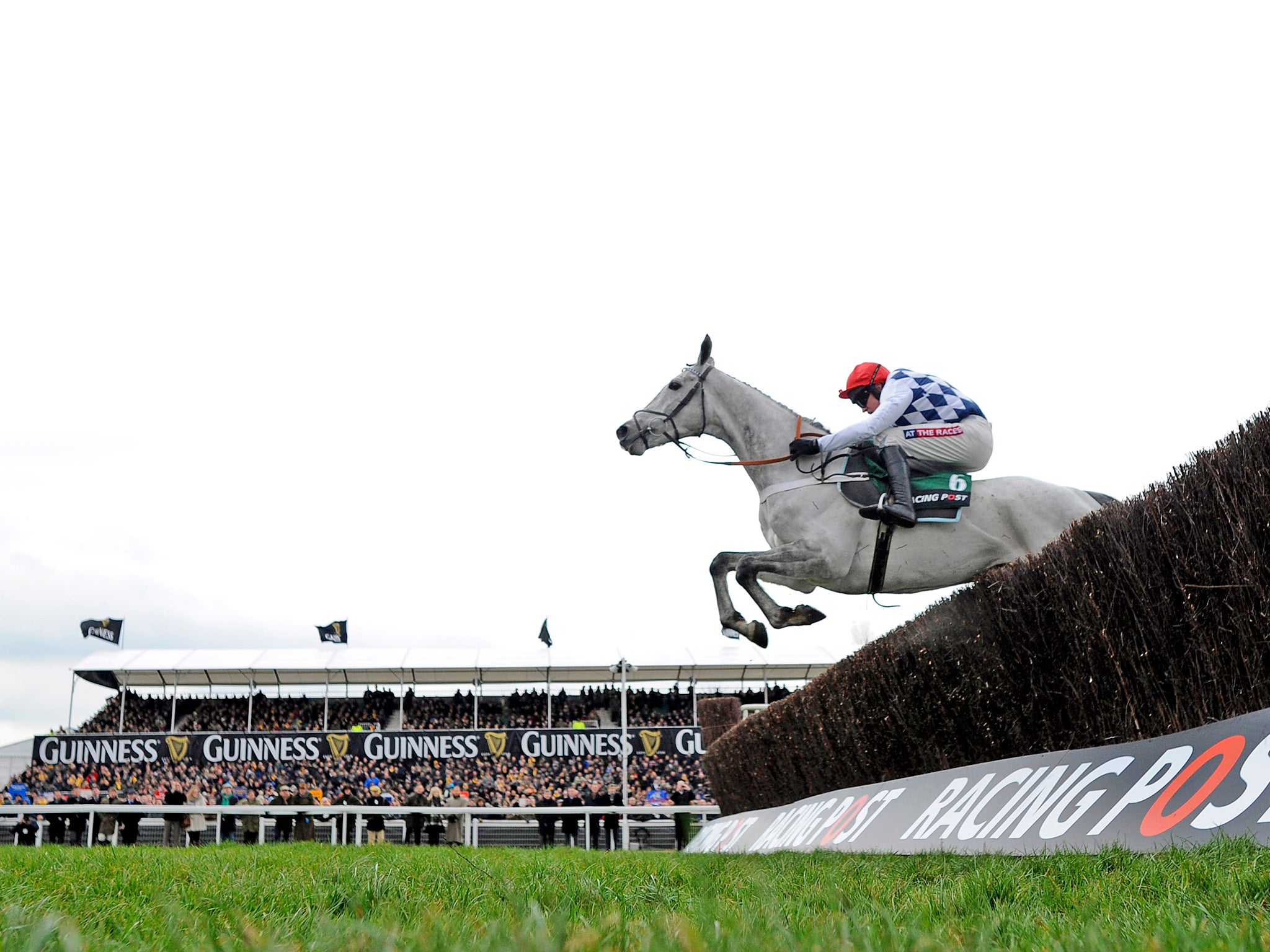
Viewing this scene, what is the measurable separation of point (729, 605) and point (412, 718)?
28082 millimetres

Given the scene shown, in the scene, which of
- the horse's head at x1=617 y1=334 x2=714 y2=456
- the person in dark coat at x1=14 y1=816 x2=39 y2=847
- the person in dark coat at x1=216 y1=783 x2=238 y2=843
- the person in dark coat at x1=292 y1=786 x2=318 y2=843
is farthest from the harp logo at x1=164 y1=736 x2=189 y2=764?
the horse's head at x1=617 y1=334 x2=714 y2=456

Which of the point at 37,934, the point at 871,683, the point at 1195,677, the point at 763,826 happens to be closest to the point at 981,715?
the point at 871,683

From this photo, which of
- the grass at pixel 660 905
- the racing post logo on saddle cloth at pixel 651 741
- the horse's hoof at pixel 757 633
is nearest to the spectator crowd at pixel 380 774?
the racing post logo on saddle cloth at pixel 651 741

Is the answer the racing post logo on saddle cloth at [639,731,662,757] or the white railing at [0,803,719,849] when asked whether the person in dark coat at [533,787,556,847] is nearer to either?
the white railing at [0,803,719,849]

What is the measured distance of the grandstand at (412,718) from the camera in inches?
1037

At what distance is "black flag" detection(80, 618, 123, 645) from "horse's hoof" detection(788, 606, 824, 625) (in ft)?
104

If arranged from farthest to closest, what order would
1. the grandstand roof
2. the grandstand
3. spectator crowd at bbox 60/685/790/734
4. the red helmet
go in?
1. spectator crowd at bbox 60/685/790/734
2. the grandstand roof
3. the grandstand
4. the red helmet

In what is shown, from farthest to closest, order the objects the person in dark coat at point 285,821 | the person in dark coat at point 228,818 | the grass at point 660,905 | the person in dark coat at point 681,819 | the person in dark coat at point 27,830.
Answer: the person in dark coat at point 228,818
the person in dark coat at point 27,830
the person in dark coat at point 285,821
the person in dark coat at point 681,819
the grass at point 660,905

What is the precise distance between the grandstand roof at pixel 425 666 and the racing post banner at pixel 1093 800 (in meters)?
24.5

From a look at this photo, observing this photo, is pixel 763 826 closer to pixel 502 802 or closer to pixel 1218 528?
pixel 1218 528

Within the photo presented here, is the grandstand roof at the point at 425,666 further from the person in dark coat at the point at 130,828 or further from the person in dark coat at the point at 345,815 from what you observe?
the person in dark coat at the point at 130,828

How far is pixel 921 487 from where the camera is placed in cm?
690

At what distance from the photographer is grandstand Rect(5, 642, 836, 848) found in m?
26.3

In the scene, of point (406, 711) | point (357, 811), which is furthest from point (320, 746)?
point (357, 811)
